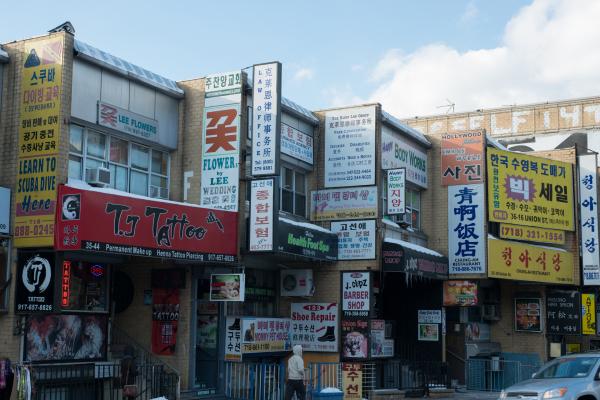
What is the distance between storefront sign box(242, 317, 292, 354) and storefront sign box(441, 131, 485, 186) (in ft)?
25.9

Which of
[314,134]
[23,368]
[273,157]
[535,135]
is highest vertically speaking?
[535,135]

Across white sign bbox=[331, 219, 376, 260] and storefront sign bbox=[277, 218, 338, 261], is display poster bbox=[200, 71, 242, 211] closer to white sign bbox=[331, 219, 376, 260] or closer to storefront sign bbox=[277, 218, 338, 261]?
storefront sign bbox=[277, 218, 338, 261]

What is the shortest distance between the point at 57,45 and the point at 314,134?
932 cm

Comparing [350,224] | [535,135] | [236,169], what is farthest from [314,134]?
[535,135]

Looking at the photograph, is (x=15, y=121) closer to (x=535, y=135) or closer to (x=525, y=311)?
(x=525, y=311)

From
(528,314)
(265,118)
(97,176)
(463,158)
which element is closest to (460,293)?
(463,158)

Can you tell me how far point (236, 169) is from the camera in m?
19.7

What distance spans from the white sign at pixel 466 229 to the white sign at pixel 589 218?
5962 mm

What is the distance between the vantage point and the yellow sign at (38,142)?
16.1 m

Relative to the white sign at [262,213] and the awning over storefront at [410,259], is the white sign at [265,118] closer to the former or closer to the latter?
the white sign at [262,213]

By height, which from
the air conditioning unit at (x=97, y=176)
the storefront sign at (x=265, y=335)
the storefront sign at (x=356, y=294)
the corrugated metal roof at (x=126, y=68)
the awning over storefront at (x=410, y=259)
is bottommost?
the storefront sign at (x=265, y=335)

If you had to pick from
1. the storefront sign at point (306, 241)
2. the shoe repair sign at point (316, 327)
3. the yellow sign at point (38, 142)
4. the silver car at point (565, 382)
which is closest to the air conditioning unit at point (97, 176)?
the yellow sign at point (38, 142)

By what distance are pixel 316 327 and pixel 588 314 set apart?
11.7 metres

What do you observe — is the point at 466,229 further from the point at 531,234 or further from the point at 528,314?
the point at 528,314
